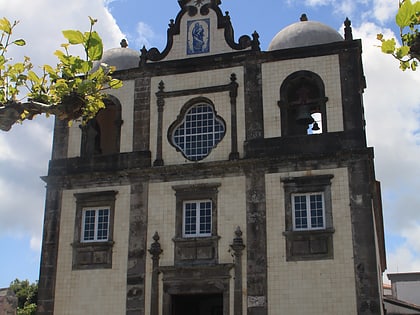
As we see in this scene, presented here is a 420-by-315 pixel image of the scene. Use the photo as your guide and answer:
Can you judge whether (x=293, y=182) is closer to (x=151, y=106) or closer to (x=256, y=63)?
(x=256, y=63)

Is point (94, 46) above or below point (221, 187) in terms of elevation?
below

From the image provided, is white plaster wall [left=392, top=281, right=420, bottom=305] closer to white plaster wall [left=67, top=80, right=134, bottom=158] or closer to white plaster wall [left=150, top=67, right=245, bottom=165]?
white plaster wall [left=150, top=67, right=245, bottom=165]

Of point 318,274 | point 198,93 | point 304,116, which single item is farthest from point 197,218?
point 304,116

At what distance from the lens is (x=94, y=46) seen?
874cm

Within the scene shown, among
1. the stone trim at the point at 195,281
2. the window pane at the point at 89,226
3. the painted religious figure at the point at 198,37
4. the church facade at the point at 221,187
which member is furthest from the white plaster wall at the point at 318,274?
the painted religious figure at the point at 198,37

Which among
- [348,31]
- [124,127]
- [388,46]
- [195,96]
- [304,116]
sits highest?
[348,31]

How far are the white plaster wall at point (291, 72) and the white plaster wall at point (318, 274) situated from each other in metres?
1.88

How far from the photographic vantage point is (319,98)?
2105 cm

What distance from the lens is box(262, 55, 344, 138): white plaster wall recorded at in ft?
68.0

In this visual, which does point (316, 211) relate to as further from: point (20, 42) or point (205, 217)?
point (20, 42)

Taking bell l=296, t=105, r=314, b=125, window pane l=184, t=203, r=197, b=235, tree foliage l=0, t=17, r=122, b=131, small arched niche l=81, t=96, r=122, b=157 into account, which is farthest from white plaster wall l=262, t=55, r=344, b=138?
tree foliage l=0, t=17, r=122, b=131

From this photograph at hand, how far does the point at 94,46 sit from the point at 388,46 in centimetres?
376

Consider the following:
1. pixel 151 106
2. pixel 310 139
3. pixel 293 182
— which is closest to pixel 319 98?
pixel 310 139

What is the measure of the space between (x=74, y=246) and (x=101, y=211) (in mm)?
1428
